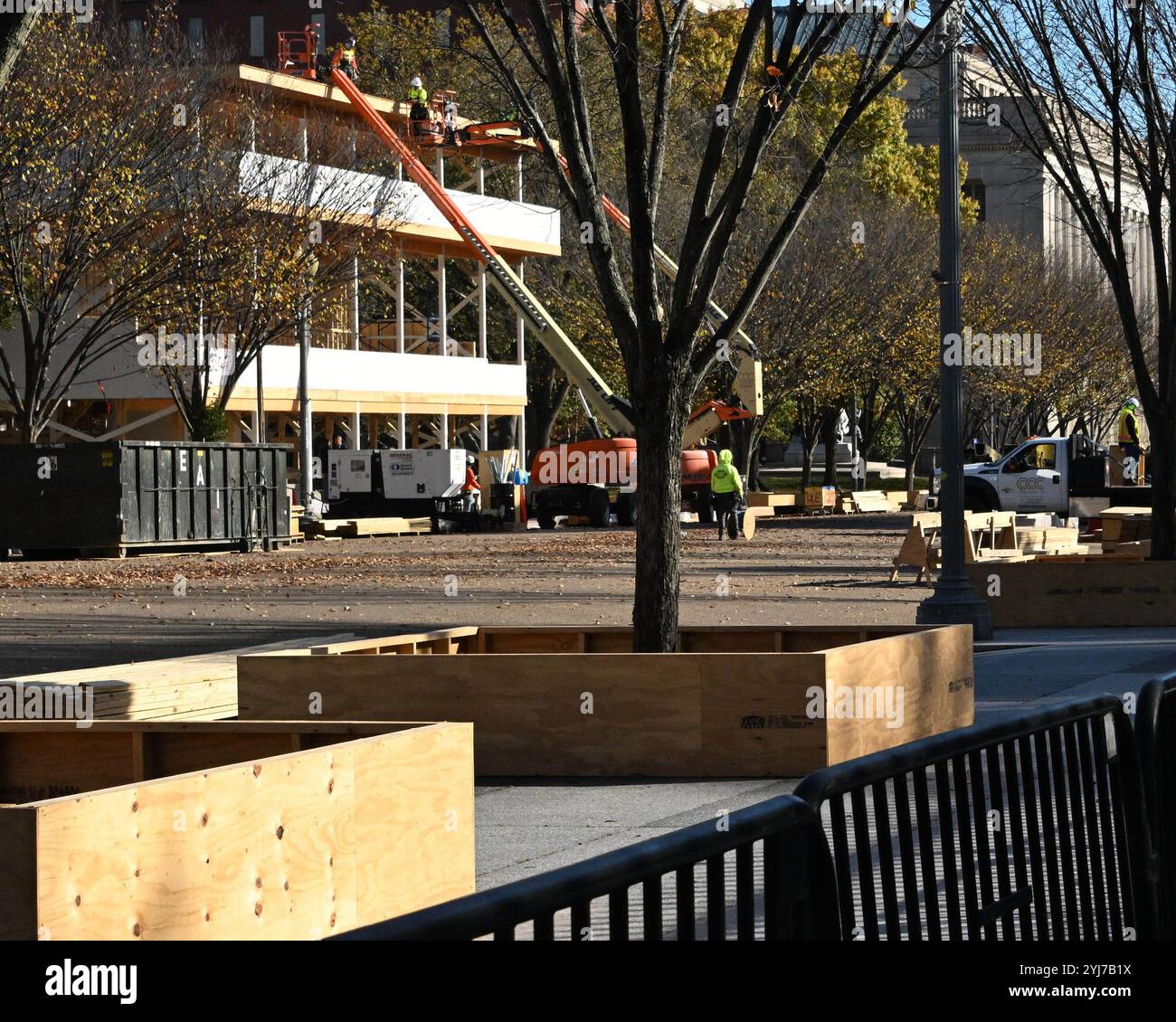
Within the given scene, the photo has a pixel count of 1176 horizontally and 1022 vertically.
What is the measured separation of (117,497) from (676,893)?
31.9 metres

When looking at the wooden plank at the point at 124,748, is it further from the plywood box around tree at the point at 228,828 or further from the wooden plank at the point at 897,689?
the wooden plank at the point at 897,689

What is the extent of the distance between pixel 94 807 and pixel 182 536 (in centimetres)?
3115

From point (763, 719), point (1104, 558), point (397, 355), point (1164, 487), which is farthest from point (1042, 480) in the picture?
point (763, 719)

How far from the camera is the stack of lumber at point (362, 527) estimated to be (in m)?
43.9

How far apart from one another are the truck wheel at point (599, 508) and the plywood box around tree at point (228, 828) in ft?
127

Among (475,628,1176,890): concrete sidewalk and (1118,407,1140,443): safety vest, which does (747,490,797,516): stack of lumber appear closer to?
(1118,407,1140,443): safety vest

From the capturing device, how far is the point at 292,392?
48.8 m

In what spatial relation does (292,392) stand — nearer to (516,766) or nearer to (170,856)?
(516,766)

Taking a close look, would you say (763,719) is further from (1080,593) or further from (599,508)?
(599,508)

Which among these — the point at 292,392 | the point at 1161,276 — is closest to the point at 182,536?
the point at 292,392

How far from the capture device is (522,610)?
22031 mm

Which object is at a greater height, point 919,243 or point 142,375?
point 919,243

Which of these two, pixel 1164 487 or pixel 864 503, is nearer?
pixel 1164 487

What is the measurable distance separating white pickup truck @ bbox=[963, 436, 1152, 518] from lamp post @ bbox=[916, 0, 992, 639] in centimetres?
2927
